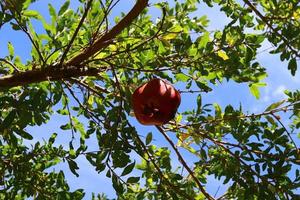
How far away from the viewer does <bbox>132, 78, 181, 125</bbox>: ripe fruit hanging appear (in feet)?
10.1

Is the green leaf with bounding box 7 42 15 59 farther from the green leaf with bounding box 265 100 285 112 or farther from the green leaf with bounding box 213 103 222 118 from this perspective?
the green leaf with bounding box 265 100 285 112

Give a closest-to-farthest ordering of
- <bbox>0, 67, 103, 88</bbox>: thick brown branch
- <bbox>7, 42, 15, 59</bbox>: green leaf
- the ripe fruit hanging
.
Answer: the ripe fruit hanging → <bbox>0, 67, 103, 88</bbox>: thick brown branch → <bbox>7, 42, 15, 59</bbox>: green leaf

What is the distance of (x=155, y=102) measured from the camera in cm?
308

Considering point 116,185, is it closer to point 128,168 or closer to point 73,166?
point 128,168

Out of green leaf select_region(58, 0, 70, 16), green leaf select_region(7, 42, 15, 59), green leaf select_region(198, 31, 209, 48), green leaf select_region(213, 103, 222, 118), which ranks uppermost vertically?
green leaf select_region(7, 42, 15, 59)

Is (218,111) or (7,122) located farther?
(218,111)

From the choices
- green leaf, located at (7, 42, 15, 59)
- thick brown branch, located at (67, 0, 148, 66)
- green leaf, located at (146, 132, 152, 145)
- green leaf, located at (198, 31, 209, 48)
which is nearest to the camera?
thick brown branch, located at (67, 0, 148, 66)

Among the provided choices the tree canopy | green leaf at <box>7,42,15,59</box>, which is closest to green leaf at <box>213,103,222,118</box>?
the tree canopy

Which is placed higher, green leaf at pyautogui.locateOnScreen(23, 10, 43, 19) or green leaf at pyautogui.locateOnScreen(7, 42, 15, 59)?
green leaf at pyautogui.locateOnScreen(7, 42, 15, 59)

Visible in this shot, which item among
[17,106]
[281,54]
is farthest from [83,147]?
[281,54]

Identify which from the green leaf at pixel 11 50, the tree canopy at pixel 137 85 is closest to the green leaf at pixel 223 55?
the tree canopy at pixel 137 85

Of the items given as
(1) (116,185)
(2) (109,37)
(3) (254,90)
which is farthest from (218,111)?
(2) (109,37)

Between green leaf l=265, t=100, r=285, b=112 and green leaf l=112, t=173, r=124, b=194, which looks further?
green leaf l=265, t=100, r=285, b=112

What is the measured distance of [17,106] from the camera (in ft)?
10.5
